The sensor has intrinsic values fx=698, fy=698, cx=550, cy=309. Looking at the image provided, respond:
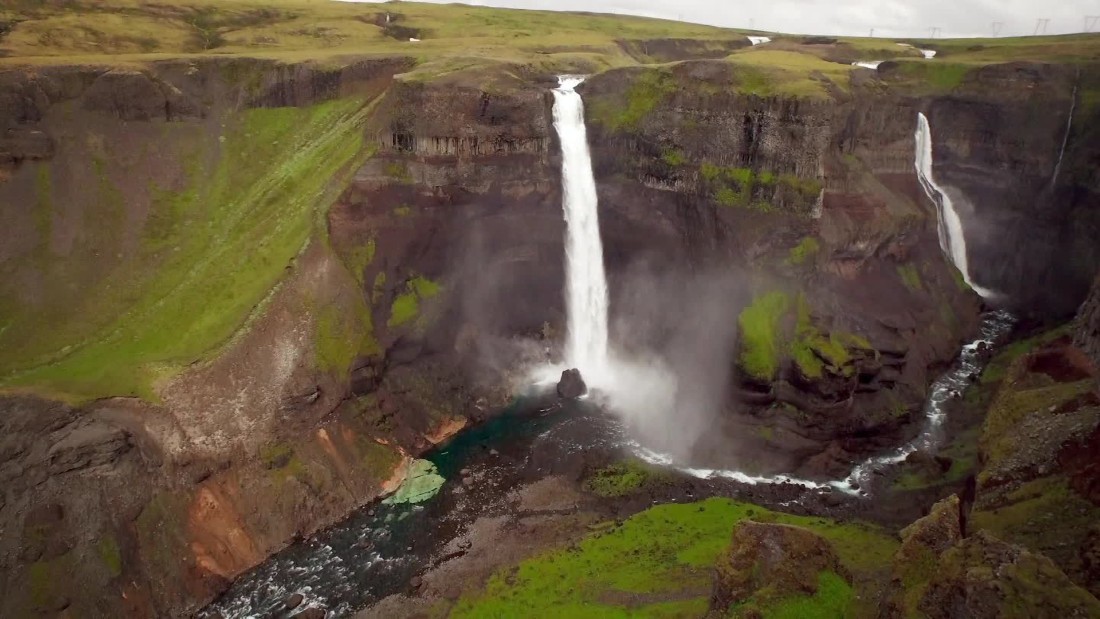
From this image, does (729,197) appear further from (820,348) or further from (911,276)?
(911,276)

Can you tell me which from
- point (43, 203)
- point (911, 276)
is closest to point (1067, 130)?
point (911, 276)

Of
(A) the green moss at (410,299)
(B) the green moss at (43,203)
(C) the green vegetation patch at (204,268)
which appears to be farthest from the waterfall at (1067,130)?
(B) the green moss at (43,203)

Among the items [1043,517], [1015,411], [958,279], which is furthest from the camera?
[958,279]

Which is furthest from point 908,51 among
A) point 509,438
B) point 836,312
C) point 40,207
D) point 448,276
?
point 40,207

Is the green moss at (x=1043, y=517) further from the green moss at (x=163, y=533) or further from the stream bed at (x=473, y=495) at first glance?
the green moss at (x=163, y=533)

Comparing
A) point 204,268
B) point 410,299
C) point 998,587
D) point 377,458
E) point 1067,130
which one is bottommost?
point 377,458

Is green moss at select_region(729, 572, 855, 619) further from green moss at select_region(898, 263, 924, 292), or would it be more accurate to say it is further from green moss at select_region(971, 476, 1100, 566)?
green moss at select_region(898, 263, 924, 292)
